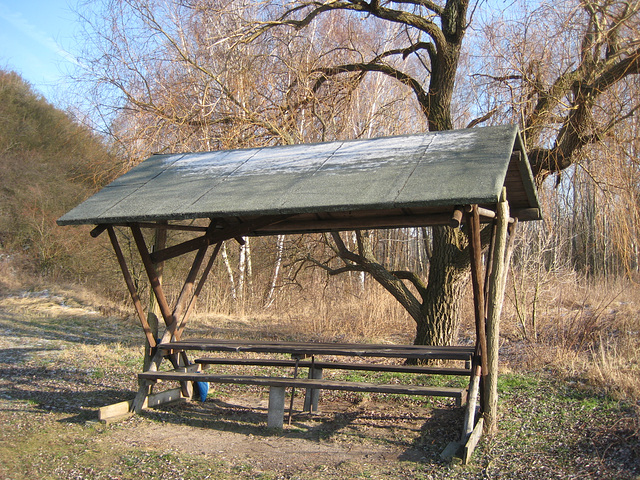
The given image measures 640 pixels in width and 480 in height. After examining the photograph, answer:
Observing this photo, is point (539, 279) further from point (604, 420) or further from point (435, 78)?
point (604, 420)

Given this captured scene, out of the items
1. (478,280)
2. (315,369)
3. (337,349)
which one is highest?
(478,280)

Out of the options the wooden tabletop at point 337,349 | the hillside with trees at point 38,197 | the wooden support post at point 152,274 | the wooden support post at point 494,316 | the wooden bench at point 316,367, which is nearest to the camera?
the wooden support post at point 494,316

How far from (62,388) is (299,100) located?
17.3 ft

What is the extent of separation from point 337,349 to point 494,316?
1.59 m

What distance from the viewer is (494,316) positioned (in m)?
5.14

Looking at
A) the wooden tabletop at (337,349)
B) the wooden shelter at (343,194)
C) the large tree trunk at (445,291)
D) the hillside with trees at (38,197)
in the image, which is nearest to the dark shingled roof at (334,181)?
the wooden shelter at (343,194)

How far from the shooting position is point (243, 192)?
536 centimetres

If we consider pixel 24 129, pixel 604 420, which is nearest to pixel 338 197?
pixel 604 420

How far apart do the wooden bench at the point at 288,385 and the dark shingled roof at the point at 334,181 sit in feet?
5.22

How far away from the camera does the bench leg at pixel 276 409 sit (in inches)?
218

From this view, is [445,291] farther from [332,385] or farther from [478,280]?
[332,385]

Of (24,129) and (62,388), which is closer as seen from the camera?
(62,388)

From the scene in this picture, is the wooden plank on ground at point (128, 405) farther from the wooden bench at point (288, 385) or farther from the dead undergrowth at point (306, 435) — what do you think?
the wooden bench at point (288, 385)

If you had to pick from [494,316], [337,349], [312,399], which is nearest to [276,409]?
[312,399]
